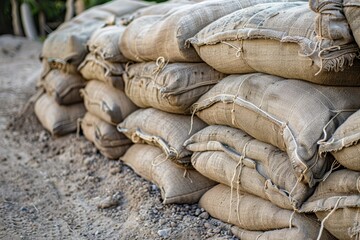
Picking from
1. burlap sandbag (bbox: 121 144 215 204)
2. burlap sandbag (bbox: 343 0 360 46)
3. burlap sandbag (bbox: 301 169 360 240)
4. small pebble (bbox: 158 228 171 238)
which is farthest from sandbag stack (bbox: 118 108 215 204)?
burlap sandbag (bbox: 343 0 360 46)

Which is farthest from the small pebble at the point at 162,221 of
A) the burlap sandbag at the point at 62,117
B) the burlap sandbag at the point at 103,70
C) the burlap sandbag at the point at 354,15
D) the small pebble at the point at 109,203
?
Answer: the burlap sandbag at the point at 62,117

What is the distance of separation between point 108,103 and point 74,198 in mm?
840

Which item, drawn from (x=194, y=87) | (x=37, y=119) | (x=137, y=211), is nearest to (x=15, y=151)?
(x=37, y=119)

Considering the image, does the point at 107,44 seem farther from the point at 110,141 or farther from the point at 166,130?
the point at 166,130

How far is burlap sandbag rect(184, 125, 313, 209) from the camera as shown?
2931 mm

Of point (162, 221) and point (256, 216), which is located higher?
point (256, 216)

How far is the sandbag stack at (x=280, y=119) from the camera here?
271cm

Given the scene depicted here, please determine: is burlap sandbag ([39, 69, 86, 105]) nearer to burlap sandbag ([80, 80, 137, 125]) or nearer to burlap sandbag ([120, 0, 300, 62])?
burlap sandbag ([80, 80, 137, 125])

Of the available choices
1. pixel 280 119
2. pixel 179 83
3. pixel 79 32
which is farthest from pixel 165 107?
pixel 79 32

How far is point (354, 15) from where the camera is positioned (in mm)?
2600

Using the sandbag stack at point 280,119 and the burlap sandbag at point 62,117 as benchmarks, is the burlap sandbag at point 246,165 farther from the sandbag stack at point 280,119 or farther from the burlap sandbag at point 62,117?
→ the burlap sandbag at point 62,117

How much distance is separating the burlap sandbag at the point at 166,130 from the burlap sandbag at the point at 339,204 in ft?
3.86

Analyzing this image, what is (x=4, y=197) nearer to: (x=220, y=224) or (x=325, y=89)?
(x=220, y=224)

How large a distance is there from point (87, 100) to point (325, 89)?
2801 millimetres
